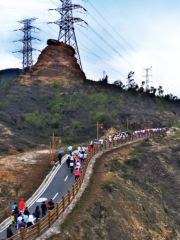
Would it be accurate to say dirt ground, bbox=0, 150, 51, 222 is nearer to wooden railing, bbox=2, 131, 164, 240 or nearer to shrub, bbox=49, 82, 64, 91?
wooden railing, bbox=2, 131, 164, 240

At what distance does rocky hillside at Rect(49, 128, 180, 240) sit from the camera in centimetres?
1888

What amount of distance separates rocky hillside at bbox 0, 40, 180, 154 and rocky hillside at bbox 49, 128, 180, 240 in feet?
44.4

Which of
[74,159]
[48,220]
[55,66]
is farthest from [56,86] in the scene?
[48,220]

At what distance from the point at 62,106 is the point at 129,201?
4414 cm

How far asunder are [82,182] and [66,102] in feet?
150

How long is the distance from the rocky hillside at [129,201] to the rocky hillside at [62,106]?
44.4 feet

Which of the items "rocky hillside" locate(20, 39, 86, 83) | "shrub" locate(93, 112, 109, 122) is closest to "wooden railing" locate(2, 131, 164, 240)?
"shrub" locate(93, 112, 109, 122)

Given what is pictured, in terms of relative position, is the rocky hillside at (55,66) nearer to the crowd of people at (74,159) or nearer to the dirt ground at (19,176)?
the dirt ground at (19,176)

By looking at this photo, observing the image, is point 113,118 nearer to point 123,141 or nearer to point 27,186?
point 123,141

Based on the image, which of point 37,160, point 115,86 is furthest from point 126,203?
point 115,86

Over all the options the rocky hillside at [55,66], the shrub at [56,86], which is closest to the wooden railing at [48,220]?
the shrub at [56,86]

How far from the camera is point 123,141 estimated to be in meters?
44.8

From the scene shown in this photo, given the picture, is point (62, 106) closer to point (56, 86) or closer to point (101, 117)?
point (101, 117)

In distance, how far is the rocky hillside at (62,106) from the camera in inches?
2002
